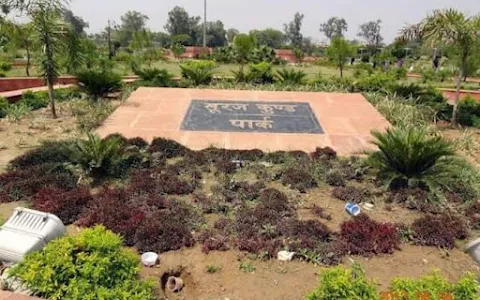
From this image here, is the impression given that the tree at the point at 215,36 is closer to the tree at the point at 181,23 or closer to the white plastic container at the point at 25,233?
the tree at the point at 181,23

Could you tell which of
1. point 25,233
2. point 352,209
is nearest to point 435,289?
point 352,209

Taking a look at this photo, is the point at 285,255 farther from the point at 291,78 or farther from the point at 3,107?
the point at 291,78

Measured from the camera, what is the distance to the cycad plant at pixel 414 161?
180 inches

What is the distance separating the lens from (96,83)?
882 centimetres

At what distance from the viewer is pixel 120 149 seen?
510cm

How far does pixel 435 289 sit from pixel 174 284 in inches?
66.2

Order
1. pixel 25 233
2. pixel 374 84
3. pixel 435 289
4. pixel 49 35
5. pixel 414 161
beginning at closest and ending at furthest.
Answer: pixel 435 289, pixel 25 233, pixel 414 161, pixel 49 35, pixel 374 84

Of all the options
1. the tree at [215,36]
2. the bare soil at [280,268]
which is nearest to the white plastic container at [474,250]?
the bare soil at [280,268]

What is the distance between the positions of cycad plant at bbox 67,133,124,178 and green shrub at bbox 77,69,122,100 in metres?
4.21

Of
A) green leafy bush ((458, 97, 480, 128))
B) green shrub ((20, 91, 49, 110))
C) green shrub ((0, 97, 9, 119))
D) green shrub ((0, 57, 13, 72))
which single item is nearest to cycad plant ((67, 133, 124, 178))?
green shrub ((0, 97, 9, 119))

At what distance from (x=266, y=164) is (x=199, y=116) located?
260cm

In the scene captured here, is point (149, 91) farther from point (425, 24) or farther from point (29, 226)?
point (29, 226)

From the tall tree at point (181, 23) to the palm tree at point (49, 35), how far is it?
168 ft

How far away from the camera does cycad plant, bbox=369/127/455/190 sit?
457cm
